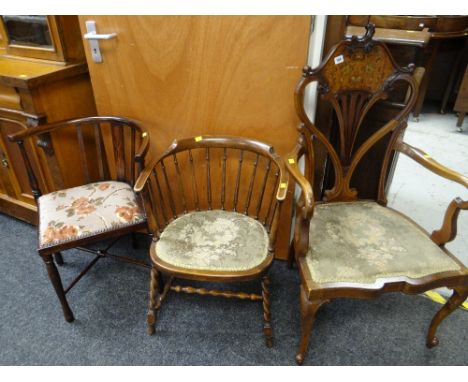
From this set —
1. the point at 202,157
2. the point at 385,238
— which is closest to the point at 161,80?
the point at 202,157

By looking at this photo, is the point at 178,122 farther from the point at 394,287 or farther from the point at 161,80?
the point at 394,287

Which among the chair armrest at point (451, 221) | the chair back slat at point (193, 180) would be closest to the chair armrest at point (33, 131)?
the chair back slat at point (193, 180)

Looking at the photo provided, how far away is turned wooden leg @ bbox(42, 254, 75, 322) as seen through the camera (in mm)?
1333

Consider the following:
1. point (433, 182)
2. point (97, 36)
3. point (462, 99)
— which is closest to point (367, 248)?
point (97, 36)

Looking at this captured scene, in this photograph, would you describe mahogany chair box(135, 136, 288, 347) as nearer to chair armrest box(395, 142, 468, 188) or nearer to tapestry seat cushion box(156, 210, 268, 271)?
tapestry seat cushion box(156, 210, 268, 271)

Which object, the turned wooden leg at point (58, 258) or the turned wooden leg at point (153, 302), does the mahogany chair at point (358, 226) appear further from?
the turned wooden leg at point (58, 258)

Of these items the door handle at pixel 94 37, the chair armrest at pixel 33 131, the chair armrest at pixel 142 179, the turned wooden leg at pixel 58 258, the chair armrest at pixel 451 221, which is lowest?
the turned wooden leg at pixel 58 258

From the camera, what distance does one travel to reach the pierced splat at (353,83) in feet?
4.05

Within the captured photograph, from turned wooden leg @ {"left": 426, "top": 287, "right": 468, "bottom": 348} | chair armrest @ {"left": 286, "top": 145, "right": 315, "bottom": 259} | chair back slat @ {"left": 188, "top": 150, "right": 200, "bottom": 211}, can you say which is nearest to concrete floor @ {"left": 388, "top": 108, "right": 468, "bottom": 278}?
turned wooden leg @ {"left": 426, "top": 287, "right": 468, "bottom": 348}

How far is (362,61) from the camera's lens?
127 cm

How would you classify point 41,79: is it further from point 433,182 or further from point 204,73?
point 433,182

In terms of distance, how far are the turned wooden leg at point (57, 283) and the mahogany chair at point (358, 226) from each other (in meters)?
0.93

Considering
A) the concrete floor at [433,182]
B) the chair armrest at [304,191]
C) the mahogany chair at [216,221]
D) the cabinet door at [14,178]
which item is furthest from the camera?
the concrete floor at [433,182]

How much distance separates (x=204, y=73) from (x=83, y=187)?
74 centimetres
